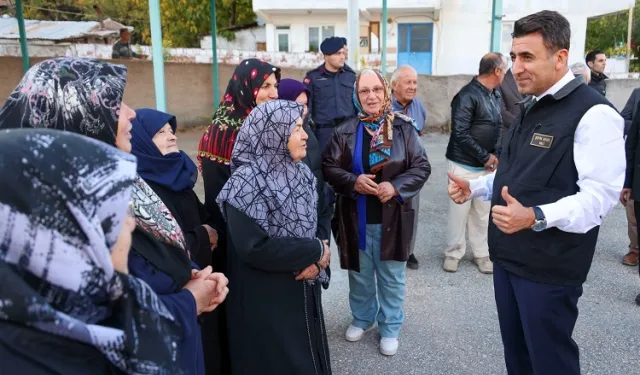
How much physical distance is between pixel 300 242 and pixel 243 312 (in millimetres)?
434

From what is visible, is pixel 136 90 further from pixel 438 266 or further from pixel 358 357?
pixel 358 357

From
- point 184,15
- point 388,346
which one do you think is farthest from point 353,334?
point 184,15

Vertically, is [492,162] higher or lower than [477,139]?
lower

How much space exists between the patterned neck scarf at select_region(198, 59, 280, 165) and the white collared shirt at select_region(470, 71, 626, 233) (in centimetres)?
166

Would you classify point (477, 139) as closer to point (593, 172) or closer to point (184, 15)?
point (593, 172)

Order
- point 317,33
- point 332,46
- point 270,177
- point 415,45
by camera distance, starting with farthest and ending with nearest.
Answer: point 317,33, point 415,45, point 332,46, point 270,177

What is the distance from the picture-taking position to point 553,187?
194 cm

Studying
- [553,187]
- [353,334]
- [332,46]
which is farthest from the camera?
[332,46]

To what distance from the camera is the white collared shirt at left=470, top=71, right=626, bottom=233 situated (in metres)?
1.83

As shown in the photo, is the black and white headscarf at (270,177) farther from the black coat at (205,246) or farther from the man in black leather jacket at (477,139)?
the man in black leather jacket at (477,139)

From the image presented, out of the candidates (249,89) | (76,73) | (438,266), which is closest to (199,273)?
(76,73)

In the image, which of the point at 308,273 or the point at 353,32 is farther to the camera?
the point at 353,32

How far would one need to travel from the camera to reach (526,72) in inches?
79.2

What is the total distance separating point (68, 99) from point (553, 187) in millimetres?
1738
